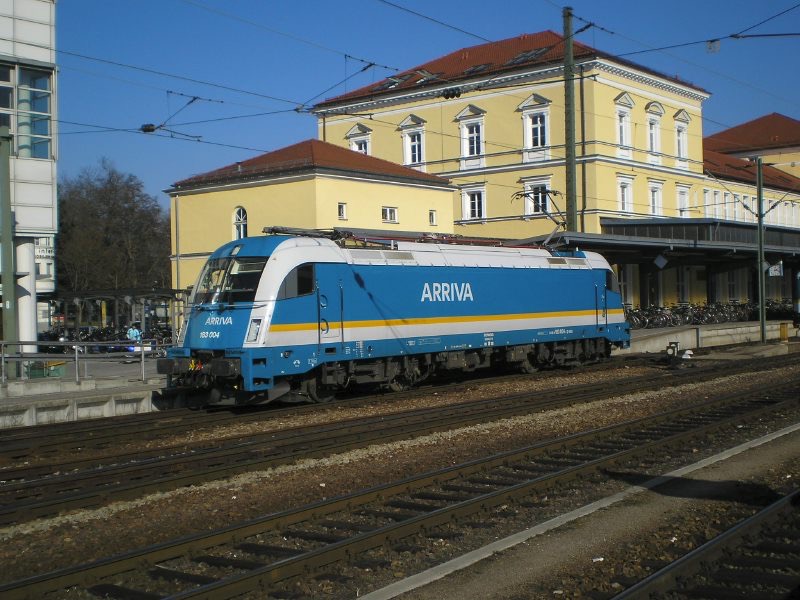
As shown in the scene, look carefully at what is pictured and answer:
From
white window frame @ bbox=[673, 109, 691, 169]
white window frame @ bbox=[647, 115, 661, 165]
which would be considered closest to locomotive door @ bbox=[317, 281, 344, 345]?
white window frame @ bbox=[647, 115, 661, 165]

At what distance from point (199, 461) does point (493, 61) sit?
49082mm

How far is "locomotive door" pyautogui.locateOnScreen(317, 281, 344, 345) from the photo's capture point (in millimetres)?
17078

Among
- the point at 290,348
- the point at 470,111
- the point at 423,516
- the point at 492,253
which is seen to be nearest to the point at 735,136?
the point at 470,111

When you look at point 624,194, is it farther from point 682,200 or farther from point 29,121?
point 29,121

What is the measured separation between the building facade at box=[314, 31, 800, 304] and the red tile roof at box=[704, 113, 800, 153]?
85.5 ft

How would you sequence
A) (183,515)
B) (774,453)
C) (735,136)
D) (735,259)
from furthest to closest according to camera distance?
(735,136)
(735,259)
(774,453)
(183,515)

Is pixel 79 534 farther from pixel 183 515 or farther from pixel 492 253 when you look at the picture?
pixel 492 253

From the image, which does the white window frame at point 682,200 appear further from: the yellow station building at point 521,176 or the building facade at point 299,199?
the building facade at point 299,199

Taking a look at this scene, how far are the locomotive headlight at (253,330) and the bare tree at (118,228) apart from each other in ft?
149

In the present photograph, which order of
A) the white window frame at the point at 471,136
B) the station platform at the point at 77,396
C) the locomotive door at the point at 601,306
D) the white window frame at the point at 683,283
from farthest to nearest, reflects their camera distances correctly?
1. the white window frame at the point at 471,136
2. the white window frame at the point at 683,283
3. the locomotive door at the point at 601,306
4. the station platform at the point at 77,396

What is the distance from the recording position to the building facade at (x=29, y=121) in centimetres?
2556

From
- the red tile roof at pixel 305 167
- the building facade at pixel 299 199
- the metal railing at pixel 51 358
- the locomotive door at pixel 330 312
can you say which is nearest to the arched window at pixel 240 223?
the building facade at pixel 299 199

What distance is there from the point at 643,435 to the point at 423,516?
6.08m

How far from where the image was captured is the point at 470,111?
55188 mm
